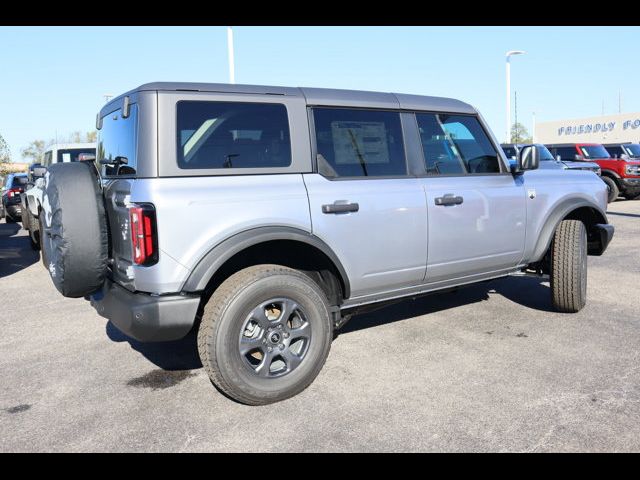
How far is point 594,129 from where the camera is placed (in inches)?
1818

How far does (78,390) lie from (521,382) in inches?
115

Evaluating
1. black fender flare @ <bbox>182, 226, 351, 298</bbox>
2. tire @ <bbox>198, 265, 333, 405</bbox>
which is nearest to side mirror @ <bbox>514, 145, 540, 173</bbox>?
black fender flare @ <bbox>182, 226, 351, 298</bbox>

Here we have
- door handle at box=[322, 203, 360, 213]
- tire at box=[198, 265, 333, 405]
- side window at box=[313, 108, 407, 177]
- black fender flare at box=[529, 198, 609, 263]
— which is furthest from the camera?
black fender flare at box=[529, 198, 609, 263]

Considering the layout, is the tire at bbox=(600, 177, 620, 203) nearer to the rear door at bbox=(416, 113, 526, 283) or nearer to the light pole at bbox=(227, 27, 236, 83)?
the light pole at bbox=(227, 27, 236, 83)

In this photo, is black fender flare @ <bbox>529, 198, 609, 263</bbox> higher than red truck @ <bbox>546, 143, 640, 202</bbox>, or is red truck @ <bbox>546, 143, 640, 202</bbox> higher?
red truck @ <bbox>546, 143, 640, 202</bbox>

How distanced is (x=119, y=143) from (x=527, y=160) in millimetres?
3112

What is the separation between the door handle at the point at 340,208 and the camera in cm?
342

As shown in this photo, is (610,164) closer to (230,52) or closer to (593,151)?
(593,151)

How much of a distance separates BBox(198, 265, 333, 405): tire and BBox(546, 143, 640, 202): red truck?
50.4 ft

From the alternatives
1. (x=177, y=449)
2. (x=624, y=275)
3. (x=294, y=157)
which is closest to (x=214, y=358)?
(x=177, y=449)

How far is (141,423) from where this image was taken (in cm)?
302

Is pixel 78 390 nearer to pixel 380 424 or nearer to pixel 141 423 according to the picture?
pixel 141 423

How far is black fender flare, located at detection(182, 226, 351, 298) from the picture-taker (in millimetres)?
2992
